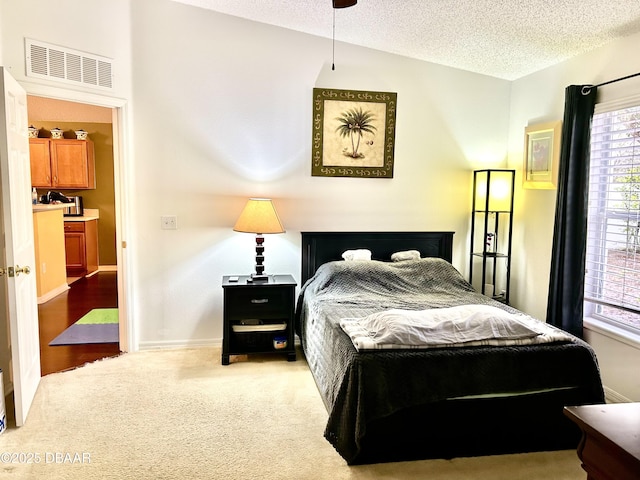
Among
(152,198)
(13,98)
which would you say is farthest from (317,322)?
(13,98)

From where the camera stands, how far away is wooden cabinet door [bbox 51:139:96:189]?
7219mm

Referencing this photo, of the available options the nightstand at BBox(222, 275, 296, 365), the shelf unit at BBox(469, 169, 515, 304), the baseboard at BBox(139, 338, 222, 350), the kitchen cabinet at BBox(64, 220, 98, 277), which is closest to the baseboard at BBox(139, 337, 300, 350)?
the baseboard at BBox(139, 338, 222, 350)

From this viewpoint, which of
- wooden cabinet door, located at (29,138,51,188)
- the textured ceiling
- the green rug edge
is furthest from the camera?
wooden cabinet door, located at (29,138,51,188)

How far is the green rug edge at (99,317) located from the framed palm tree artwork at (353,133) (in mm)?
2633

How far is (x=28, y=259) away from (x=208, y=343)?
158 cm

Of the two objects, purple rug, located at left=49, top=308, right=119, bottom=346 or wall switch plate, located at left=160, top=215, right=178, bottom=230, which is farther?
purple rug, located at left=49, top=308, right=119, bottom=346

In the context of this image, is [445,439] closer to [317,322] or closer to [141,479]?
[317,322]

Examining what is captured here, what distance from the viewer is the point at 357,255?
4.02m

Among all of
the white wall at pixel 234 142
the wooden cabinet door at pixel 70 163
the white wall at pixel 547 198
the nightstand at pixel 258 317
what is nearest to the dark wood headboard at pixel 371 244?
the white wall at pixel 234 142

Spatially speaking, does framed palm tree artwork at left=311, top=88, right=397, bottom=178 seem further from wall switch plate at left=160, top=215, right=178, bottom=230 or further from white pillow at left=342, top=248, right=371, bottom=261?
wall switch plate at left=160, top=215, right=178, bottom=230

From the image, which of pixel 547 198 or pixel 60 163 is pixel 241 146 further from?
pixel 60 163

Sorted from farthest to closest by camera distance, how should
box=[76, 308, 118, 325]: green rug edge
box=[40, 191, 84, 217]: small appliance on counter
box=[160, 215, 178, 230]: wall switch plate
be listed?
box=[40, 191, 84, 217]: small appliance on counter, box=[76, 308, 118, 325]: green rug edge, box=[160, 215, 178, 230]: wall switch plate

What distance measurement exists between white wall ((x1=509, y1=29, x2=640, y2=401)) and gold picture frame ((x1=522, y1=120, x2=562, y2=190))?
0.25 ft

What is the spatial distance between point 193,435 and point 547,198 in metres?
3.13
